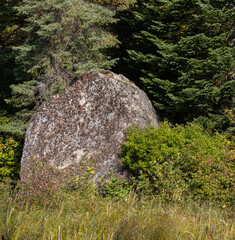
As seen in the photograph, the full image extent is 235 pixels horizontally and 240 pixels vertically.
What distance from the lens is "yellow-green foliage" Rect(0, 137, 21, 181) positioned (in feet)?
27.0

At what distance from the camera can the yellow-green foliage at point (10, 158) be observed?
824 cm

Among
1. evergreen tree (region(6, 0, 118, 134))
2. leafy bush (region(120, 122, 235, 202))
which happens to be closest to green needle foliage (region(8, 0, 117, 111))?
evergreen tree (region(6, 0, 118, 134))

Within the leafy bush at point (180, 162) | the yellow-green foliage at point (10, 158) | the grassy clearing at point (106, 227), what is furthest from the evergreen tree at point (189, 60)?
the grassy clearing at point (106, 227)

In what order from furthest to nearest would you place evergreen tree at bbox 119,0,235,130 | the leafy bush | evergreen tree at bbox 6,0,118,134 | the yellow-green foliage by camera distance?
evergreen tree at bbox 6,0,118,134
the yellow-green foliage
evergreen tree at bbox 119,0,235,130
the leafy bush

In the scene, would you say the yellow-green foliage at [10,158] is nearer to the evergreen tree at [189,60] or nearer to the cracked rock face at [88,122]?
the cracked rock face at [88,122]

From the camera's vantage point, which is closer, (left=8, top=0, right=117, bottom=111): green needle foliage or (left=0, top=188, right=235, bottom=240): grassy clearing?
(left=0, top=188, right=235, bottom=240): grassy clearing

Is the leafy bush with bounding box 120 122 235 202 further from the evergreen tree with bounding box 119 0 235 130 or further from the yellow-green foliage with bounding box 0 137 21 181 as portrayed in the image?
the yellow-green foliage with bounding box 0 137 21 181

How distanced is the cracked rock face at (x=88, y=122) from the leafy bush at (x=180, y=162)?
19.4 inches

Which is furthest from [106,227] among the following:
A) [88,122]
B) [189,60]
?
[189,60]

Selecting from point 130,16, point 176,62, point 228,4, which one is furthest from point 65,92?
point 228,4

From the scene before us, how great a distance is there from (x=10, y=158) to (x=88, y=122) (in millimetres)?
3058

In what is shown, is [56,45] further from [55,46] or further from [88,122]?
[88,122]

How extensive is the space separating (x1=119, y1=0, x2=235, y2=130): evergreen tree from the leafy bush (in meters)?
1.76

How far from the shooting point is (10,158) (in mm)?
8391
